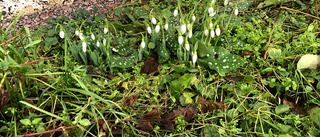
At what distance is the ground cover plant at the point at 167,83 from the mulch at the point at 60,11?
1.00 feet

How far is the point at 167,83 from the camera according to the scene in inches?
79.5

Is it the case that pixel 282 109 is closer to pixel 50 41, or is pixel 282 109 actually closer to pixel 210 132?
pixel 210 132

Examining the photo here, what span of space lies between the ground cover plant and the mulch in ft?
1.00

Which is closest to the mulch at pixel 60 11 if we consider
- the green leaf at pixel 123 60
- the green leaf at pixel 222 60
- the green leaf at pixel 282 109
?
the green leaf at pixel 123 60

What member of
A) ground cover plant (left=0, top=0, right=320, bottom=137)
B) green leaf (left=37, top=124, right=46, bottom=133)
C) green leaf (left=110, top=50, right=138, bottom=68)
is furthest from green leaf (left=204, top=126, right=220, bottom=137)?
green leaf (left=37, top=124, right=46, bottom=133)

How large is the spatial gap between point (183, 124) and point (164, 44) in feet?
2.67

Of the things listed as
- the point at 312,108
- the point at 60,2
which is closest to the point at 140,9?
the point at 60,2

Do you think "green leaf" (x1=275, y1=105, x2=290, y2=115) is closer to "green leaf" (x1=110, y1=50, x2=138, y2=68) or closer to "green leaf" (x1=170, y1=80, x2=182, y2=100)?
"green leaf" (x1=170, y1=80, x2=182, y2=100)

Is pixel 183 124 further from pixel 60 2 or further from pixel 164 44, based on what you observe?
pixel 60 2

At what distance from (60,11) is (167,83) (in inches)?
69.3

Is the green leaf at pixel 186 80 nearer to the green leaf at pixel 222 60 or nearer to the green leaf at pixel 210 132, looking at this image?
the green leaf at pixel 222 60

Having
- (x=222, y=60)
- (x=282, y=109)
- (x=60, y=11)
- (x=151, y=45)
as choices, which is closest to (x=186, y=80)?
(x=222, y=60)

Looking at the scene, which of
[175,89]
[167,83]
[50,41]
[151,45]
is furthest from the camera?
[50,41]

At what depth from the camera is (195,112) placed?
1.70 meters
